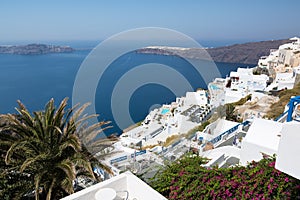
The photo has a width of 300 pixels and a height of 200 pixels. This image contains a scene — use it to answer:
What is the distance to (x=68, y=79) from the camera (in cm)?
5250

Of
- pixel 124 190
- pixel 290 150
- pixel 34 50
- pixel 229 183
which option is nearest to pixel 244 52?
pixel 229 183

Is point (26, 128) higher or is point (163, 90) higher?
point (26, 128)

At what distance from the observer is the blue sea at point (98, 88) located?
26455 millimetres

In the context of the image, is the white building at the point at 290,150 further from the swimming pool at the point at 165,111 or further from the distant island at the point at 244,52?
the distant island at the point at 244,52

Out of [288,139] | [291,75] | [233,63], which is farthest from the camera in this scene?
[233,63]

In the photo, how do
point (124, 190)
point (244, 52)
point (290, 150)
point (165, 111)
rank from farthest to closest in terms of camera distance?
1. point (244, 52)
2. point (165, 111)
3. point (124, 190)
4. point (290, 150)

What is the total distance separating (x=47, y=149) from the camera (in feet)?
14.8

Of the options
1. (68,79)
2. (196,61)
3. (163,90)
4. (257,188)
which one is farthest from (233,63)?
(257,188)

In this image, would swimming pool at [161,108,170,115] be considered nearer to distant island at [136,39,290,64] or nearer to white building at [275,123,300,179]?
white building at [275,123,300,179]

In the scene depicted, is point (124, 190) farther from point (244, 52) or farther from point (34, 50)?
point (34, 50)

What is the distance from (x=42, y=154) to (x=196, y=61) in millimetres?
10822

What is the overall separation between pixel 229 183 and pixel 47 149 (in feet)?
11.5

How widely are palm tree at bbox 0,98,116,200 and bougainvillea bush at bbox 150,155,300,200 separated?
1545 mm

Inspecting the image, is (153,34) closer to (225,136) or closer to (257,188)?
(225,136)
